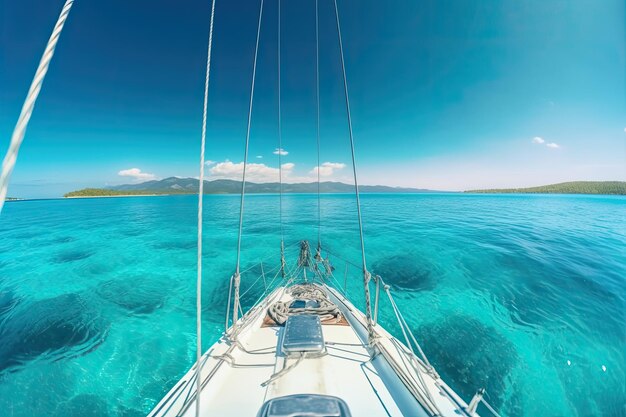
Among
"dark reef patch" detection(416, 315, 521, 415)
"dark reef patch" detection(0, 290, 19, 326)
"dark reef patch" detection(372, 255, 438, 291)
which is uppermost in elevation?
"dark reef patch" detection(372, 255, 438, 291)

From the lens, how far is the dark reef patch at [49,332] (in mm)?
5216

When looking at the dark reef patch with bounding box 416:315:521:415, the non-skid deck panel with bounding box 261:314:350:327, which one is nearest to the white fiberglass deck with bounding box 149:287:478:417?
the non-skid deck panel with bounding box 261:314:350:327

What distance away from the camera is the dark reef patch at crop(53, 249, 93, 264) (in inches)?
488

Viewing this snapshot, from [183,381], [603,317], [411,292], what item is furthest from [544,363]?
[183,381]

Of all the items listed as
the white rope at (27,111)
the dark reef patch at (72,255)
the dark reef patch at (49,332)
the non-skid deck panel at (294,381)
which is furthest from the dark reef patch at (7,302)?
the white rope at (27,111)

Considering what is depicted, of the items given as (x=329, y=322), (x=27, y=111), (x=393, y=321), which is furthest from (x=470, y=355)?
(x=27, y=111)

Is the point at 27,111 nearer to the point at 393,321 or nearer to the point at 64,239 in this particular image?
the point at 393,321

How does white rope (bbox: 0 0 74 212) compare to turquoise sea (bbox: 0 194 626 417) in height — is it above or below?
above

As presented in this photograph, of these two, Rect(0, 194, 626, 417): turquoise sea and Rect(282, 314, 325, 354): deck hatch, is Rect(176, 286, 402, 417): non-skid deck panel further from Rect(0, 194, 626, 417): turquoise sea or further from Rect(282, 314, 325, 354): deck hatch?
Rect(0, 194, 626, 417): turquoise sea

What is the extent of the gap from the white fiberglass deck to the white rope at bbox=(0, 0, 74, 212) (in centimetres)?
239

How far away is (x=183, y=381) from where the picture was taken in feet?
8.19

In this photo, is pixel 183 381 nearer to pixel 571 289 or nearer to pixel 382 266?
pixel 382 266

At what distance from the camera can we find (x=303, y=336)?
2.88 meters

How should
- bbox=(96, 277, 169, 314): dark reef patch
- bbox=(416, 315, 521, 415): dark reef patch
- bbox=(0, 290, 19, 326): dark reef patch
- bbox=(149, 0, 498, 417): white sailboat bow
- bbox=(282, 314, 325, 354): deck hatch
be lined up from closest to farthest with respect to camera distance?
bbox=(149, 0, 498, 417): white sailboat bow
bbox=(282, 314, 325, 354): deck hatch
bbox=(416, 315, 521, 415): dark reef patch
bbox=(0, 290, 19, 326): dark reef patch
bbox=(96, 277, 169, 314): dark reef patch
